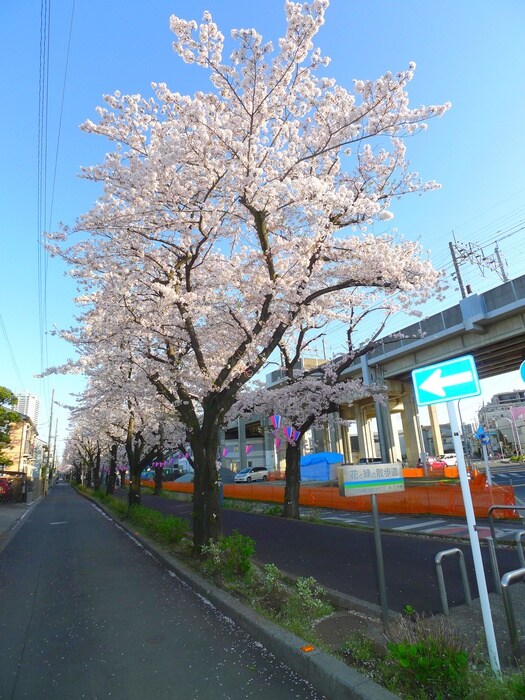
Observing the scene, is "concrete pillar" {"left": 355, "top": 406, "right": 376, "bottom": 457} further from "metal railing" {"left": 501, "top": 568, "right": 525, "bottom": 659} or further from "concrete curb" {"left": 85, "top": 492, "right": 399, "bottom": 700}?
"metal railing" {"left": 501, "top": 568, "right": 525, "bottom": 659}

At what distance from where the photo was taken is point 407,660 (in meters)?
3.11

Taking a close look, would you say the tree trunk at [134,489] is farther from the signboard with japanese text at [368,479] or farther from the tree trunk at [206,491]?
the signboard with japanese text at [368,479]

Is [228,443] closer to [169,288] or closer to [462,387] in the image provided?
[169,288]

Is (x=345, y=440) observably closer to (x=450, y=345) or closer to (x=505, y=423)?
(x=450, y=345)

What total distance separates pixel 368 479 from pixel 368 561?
4.50m

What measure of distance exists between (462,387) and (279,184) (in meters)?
4.62

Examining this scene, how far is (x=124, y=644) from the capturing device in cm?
461

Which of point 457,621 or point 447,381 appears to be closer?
point 447,381

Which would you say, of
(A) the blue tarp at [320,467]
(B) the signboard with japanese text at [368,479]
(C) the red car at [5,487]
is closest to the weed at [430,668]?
(B) the signboard with japanese text at [368,479]

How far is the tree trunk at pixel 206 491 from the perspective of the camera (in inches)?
317

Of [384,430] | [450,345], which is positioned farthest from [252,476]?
[450,345]

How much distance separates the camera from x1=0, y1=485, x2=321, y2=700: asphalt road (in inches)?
144

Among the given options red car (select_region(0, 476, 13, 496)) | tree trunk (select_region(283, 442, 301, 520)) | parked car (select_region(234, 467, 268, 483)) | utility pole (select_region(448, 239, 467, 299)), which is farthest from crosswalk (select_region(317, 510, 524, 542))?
parked car (select_region(234, 467, 268, 483))

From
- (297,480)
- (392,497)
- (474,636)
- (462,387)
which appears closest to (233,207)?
(462,387)
